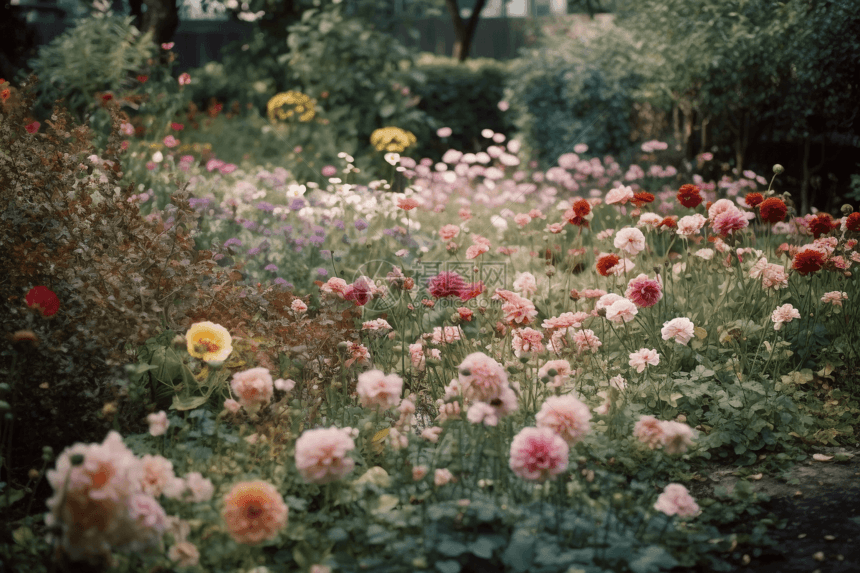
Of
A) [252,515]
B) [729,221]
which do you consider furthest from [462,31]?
[252,515]

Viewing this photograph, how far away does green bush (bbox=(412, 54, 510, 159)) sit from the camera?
943cm

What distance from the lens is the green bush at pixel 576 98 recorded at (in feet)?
23.6

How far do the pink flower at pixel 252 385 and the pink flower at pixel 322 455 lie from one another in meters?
0.32

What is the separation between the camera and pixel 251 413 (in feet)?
6.91

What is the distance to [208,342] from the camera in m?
2.29

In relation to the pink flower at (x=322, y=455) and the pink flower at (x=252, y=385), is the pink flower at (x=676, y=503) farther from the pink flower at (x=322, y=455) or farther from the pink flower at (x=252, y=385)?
the pink flower at (x=252, y=385)

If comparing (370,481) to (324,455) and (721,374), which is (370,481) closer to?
(324,455)

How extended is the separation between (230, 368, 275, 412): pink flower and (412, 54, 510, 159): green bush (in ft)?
24.7

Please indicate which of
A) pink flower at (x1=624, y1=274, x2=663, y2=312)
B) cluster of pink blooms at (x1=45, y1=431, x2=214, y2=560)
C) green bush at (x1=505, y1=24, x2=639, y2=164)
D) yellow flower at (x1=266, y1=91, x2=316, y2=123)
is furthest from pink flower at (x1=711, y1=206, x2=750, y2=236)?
yellow flower at (x1=266, y1=91, x2=316, y2=123)

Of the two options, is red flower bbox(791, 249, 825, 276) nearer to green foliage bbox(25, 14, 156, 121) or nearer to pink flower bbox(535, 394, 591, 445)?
pink flower bbox(535, 394, 591, 445)

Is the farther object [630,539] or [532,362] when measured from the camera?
[532,362]

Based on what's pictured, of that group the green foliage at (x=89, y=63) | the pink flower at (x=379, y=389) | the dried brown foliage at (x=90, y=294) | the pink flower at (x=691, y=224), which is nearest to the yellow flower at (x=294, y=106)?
the green foliage at (x=89, y=63)

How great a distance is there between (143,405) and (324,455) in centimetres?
118

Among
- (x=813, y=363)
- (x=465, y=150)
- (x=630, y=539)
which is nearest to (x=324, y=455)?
(x=630, y=539)
